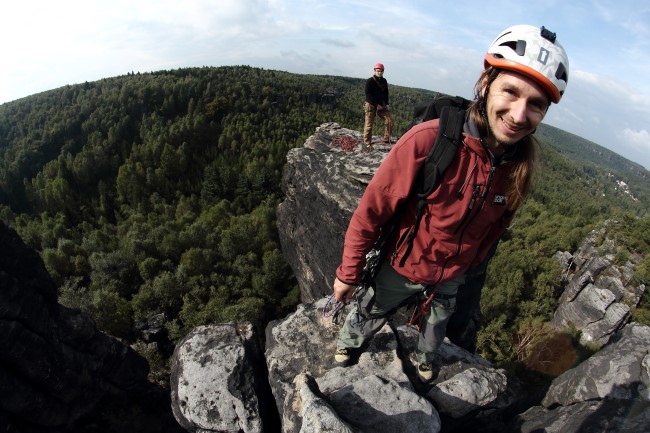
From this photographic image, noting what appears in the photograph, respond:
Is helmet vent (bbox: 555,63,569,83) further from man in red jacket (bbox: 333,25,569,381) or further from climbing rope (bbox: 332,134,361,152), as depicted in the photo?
climbing rope (bbox: 332,134,361,152)

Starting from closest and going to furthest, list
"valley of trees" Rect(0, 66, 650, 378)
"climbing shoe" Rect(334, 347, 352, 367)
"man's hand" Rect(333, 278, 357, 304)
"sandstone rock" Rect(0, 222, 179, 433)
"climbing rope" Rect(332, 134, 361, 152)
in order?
"man's hand" Rect(333, 278, 357, 304) → "climbing shoe" Rect(334, 347, 352, 367) → "sandstone rock" Rect(0, 222, 179, 433) → "climbing rope" Rect(332, 134, 361, 152) → "valley of trees" Rect(0, 66, 650, 378)

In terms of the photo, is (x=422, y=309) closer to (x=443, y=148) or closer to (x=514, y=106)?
(x=443, y=148)

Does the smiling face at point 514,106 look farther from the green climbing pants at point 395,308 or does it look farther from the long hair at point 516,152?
the green climbing pants at point 395,308

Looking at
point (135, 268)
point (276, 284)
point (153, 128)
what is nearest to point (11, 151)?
point (153, 128)

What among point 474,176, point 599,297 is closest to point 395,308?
point 474,176

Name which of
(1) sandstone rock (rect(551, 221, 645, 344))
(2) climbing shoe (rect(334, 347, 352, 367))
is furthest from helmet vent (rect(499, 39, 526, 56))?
(1) sandstone rock (rect(551, 221, 645, 344))

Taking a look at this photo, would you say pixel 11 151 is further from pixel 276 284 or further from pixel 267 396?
pixel 267 396

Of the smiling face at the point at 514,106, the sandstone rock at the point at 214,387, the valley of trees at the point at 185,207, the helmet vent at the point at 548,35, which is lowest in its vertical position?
the valley of trees at the point at 185,207

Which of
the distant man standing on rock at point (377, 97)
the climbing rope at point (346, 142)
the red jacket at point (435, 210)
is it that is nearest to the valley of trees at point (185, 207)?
Answer: the red jacket at point (435, 210)

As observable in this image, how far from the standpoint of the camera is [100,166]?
206 feet

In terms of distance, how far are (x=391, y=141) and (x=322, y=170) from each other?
3286 mm

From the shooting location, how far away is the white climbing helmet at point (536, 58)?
9.05 ft

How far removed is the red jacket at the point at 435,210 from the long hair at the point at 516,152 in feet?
0.25

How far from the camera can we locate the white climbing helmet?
9.05 ft
